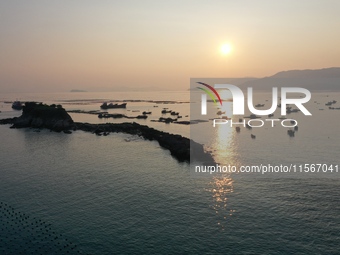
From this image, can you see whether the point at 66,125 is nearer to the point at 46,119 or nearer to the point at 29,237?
the point at 46,119

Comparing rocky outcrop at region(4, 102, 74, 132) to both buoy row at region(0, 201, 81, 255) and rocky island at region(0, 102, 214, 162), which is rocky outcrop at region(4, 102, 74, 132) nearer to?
rocky island at region(0, 102, 214, 162)

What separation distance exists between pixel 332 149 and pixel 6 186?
83661 millimetres

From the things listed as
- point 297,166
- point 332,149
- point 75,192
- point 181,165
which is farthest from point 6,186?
point 332,149

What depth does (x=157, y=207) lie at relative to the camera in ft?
146

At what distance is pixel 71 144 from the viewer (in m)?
93.6

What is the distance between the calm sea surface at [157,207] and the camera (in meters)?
35.0

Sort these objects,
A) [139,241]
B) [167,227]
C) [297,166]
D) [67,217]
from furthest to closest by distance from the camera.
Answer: [297,166] → [67,217] → [167,227] → [139,241]

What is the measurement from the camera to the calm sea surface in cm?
3500

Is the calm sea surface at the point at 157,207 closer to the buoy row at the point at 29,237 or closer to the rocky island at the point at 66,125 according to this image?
the buoy row at the point at 29,237

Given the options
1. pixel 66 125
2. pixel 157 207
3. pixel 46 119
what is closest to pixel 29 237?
pixel 157 207

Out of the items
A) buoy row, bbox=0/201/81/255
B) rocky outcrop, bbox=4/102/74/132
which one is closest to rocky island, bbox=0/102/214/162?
rocky outcrop, bbox=4/102/74/132

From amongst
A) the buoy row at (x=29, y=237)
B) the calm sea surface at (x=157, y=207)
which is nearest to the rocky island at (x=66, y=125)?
the calm sea surface at (x=157, y=207)

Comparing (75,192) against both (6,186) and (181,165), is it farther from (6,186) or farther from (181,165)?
(181,165)

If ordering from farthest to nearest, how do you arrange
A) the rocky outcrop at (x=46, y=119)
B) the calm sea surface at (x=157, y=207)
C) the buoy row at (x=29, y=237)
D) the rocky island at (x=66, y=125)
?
the rocky outcrop at (x=46, y=119)
the rocky island at (x=66, y=125)
the calm sea surface at (x=157, y=207)
the buoy row at (x=29, y=237)
